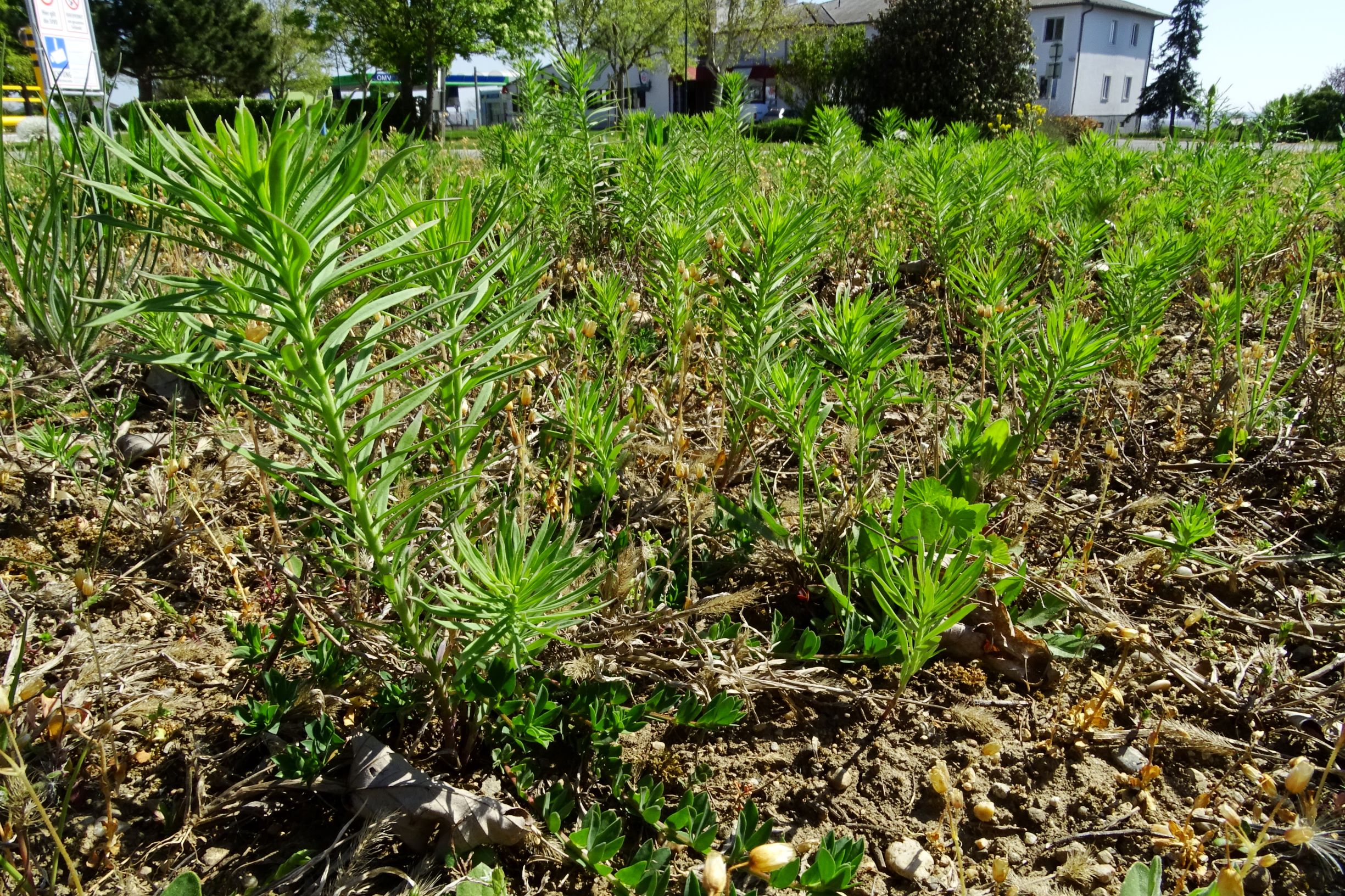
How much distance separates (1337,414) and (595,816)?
272cm

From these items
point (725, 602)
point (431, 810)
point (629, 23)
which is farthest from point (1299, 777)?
point (629, 23)

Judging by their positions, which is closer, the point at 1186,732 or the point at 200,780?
the point at 200,780

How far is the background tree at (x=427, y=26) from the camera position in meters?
32.1

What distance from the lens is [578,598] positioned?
50.2 inches

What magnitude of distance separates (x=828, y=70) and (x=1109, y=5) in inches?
1559

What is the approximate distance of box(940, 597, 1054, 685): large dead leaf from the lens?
189 centimetres

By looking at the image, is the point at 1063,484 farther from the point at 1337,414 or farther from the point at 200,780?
the point at 200,780

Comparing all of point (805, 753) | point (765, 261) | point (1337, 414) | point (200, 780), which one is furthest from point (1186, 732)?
point (200, 780)

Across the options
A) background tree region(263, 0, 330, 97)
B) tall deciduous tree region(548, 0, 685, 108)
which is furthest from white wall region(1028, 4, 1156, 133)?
background tree region(263, 0, 330, 97)

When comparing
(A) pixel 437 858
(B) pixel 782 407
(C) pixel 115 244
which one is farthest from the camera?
(C) pixel 115 244

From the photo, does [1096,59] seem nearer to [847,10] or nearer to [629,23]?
[847,10]

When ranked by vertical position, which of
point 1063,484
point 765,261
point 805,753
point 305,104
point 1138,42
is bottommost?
point 805,753

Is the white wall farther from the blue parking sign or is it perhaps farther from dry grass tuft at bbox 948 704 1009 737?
dry grass tuft at bbox 948 704 1009 737

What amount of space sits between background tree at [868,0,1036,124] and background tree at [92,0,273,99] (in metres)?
43.7
